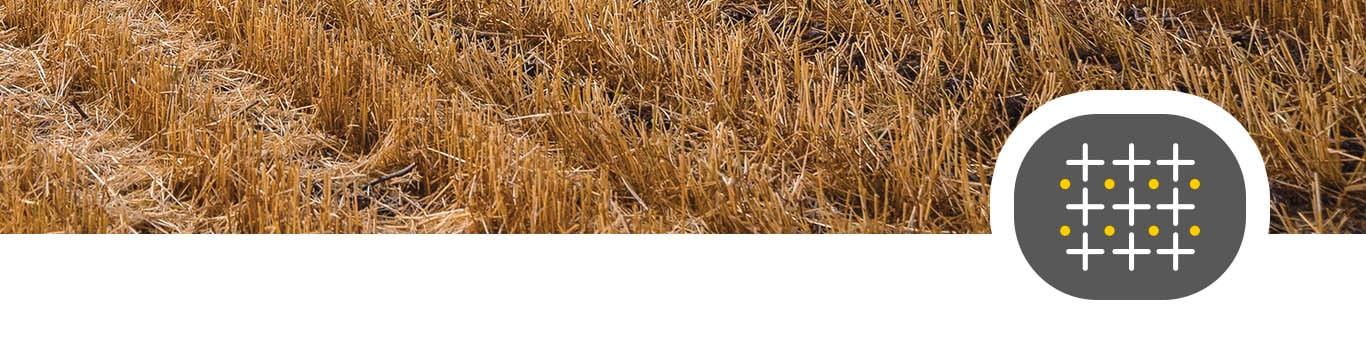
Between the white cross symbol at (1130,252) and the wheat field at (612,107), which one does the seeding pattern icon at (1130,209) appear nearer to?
the white cross symbol at (1130,252)

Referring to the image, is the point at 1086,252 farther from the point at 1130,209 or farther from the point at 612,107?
the point at 612,107

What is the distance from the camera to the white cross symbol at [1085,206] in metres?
1.54

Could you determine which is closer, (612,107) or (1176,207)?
(1176,207)

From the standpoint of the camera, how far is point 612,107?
7.94 feet

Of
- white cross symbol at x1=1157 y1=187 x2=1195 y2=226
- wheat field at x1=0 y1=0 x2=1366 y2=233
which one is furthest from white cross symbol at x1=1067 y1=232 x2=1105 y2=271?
wheat field at x1=0 y1=0 x2=1366 y2=233

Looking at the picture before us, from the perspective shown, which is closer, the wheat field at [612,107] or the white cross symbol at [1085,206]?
the white cross symbol at [1085,206]

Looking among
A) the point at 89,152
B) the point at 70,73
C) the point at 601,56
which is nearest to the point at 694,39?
the point at 601,56

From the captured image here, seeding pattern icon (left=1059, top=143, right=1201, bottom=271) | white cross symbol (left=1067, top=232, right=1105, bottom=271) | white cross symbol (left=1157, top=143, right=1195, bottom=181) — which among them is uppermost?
white cross symbol (left=1157, top=143, right=1195, bottom=181)

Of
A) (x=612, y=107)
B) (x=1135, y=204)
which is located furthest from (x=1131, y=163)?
(x=612, y=107)

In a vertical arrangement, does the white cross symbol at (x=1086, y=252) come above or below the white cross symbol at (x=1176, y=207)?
below

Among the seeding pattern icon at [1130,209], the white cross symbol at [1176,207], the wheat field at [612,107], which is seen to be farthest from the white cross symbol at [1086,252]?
the wheat field at [612,107]

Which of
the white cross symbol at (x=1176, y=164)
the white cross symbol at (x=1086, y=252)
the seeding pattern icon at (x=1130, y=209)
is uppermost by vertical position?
the white cross symbol at (x=1176, y=164)

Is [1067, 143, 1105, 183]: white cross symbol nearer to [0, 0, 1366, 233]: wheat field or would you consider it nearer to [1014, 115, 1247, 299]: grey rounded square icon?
[1014, 115, 1247, 299]: grey rounded square icon

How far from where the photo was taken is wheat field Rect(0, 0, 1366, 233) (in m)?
2.07
